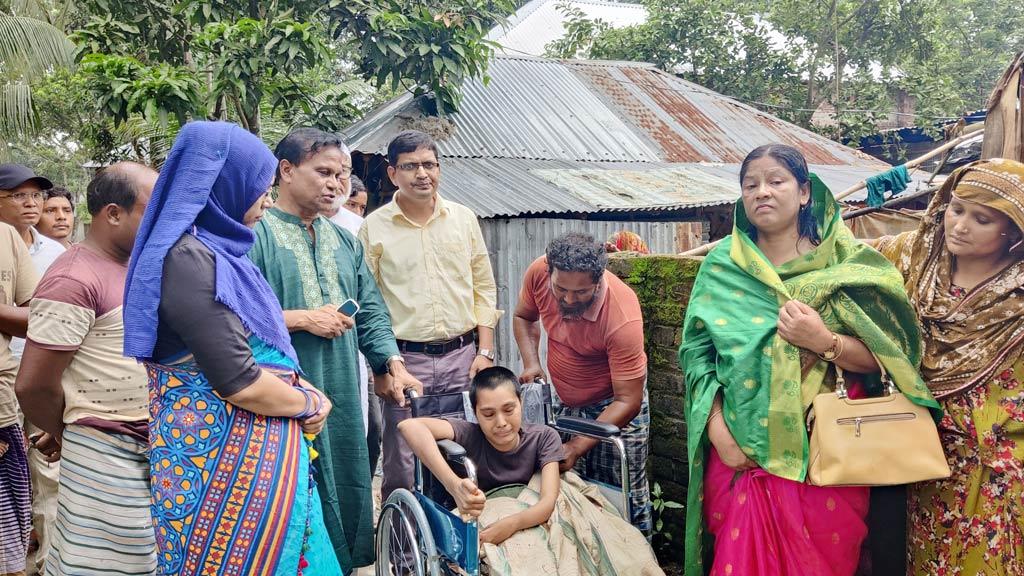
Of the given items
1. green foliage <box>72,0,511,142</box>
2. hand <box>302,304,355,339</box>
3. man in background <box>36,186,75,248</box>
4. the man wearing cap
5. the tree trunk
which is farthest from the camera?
the tree trunk

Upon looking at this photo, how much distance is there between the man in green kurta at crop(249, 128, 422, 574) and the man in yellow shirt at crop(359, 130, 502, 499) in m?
0.41

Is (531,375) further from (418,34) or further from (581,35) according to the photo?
(581,35)

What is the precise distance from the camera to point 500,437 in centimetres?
316

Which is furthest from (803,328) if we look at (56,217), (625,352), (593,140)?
(593,140)

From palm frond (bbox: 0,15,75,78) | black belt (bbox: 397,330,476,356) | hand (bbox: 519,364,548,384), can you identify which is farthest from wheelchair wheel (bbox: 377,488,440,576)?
palm frond (bbox: 0,15,75,78)

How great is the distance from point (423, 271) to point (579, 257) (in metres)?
0.84

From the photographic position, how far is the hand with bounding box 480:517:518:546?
2852 mm

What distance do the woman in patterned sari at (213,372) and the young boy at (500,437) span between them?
0.86m

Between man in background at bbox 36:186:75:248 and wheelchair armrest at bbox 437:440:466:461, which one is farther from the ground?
man in background at bbox 36:186:75:248

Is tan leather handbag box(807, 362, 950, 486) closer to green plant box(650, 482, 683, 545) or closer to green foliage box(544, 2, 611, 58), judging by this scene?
green plant box(650, 482, 683, 545)

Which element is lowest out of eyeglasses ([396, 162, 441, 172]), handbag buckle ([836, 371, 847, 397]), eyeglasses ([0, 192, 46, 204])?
handbag buckle ([836, 371, 847, 397])

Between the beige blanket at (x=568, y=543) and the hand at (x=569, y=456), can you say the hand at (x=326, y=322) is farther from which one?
the hand at (x=569, y=456)

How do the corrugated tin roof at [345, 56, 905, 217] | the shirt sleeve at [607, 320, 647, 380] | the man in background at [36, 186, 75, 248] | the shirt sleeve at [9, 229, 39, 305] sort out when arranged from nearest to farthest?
the shirt sleeve at [607, 320, 647, 380] → the shirt sleeve at [9, 229, 39, 305] → the man in background at [36, 186, 75, 248] → the corrugated tin roof at [345, 56, 905, 217]

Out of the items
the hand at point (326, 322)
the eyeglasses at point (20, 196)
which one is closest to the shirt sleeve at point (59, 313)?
the hand at point (326, 322)
